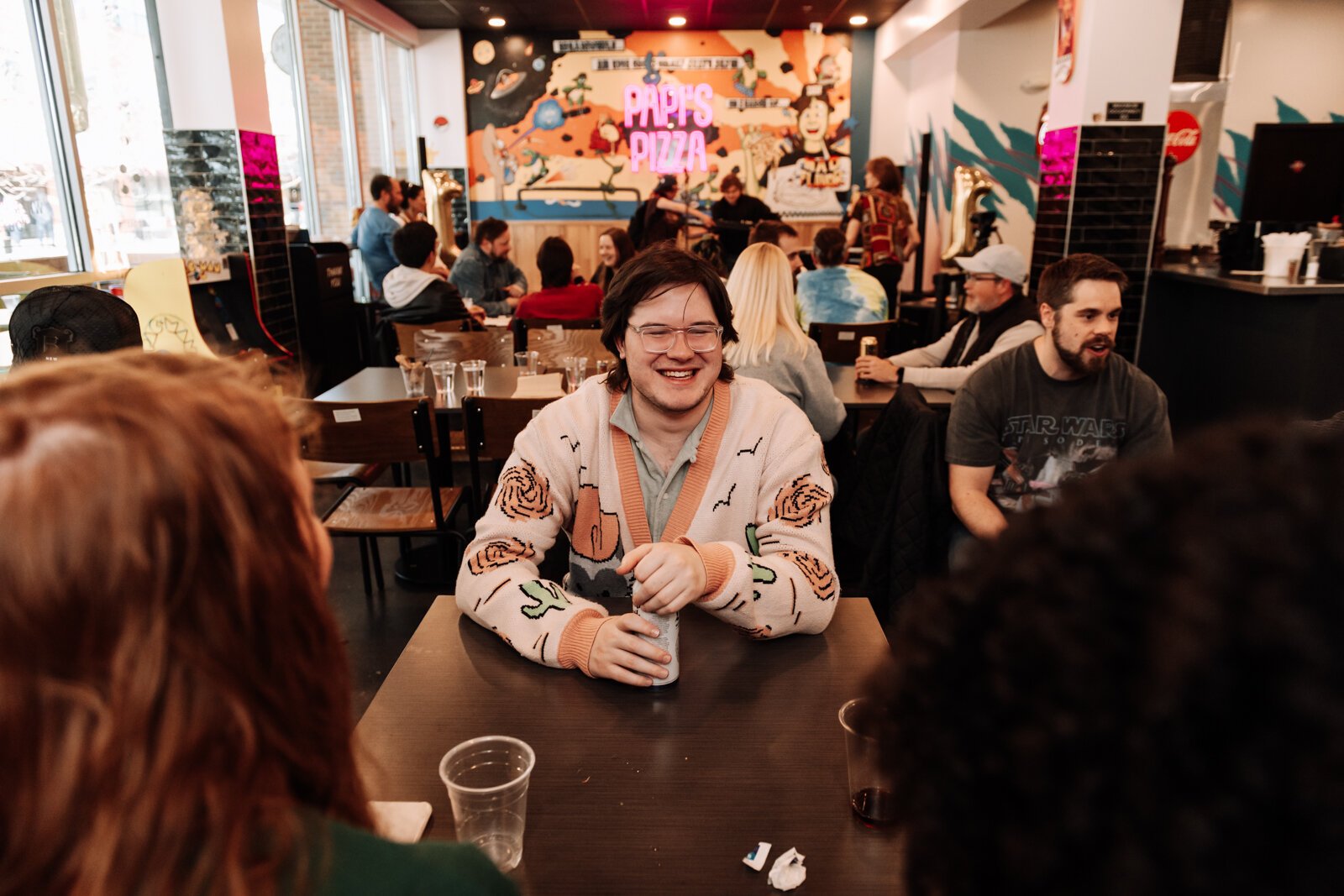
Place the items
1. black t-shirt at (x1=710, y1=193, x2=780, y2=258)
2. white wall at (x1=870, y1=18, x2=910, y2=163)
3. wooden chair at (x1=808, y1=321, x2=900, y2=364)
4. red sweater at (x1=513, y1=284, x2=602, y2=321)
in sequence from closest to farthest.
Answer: wooden chair at (x1=808, y1=321, x2=900, y2=364), red sweater at (x1=513, y1=284, x2=602, y2=321), black t-shirt at (x1=710, y1=193, x2=780, y2=258), white wall at (x1=870, y1=18, x2=910, y2=163)

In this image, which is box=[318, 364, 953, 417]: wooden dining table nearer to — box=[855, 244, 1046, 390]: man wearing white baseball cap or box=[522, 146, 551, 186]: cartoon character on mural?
box=[855, 244, 1046, 390]: man wearing white baseball cap

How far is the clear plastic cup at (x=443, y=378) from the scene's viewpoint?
3488 millimetres

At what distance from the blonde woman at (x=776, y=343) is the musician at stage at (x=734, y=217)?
4.61 metres

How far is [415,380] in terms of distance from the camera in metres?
3.54

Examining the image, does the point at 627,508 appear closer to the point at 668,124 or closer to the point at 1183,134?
the point at 1183,134

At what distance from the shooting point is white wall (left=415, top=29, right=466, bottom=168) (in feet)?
33.8

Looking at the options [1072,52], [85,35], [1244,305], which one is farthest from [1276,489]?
[1072,52]

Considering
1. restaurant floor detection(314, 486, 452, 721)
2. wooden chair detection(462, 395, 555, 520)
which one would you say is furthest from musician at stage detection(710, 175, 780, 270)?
wooden chair detection(462, 395, 555, 520)

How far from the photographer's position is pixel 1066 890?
1.12 ft

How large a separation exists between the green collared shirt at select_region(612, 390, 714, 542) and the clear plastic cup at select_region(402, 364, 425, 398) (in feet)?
6.33

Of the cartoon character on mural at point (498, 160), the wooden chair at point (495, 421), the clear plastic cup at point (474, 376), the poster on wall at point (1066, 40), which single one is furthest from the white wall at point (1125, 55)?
the cartoon character on mural at point (498, 160)

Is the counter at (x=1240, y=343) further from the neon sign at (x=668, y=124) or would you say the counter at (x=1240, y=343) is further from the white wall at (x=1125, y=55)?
the neon sign at (x=668, y=124)

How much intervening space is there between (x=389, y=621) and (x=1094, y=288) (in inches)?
101

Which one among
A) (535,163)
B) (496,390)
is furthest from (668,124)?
(496,390)
